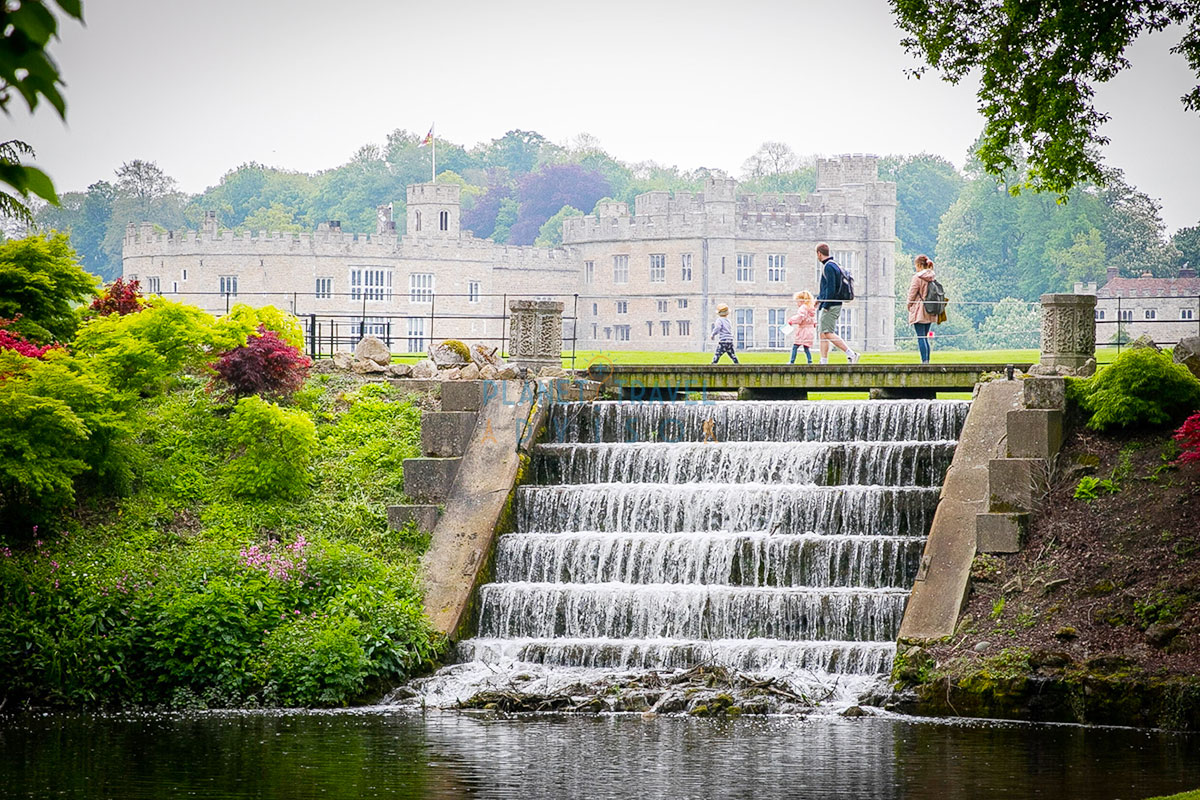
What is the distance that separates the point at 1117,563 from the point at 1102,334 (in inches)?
2014

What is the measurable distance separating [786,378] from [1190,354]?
5.20m

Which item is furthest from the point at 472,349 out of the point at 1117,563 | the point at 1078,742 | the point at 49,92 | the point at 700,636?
the point at 49,92

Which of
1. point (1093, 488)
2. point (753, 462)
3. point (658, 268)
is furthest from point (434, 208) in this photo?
point (1093, 488)

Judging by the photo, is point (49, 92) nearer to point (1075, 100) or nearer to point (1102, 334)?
point (1075, 100)

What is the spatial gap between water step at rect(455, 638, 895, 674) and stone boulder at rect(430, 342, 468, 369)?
6362 mm

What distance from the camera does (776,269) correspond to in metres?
72.6

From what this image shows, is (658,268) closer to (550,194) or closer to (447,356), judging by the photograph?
(550,194)

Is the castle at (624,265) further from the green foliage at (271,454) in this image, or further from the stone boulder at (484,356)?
the green foliage at (271,454)

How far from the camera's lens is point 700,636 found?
15602 mm

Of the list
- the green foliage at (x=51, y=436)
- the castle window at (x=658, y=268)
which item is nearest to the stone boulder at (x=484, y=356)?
the green foliage at (x=51, y=436)

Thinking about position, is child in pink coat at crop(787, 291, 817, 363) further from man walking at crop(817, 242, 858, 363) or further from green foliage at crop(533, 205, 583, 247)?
green foliage at crop(533, 205, 583, 247)

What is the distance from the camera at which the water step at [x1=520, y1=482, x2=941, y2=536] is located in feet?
53.9

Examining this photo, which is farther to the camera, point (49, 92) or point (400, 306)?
point (400, 306)

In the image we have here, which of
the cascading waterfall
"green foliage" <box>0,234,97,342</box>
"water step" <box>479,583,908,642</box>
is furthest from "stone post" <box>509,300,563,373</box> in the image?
"green foliage" <box>0,234,97,342</box>
